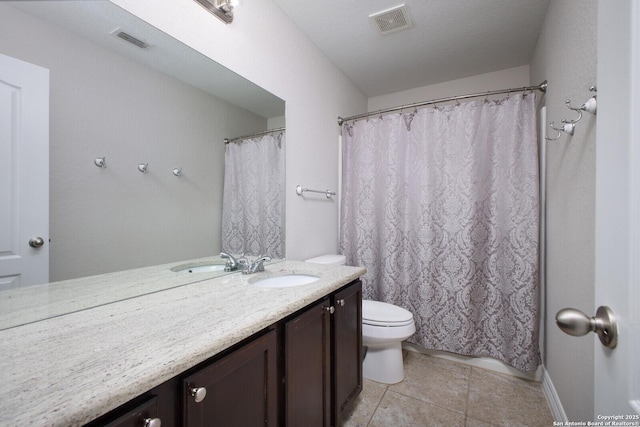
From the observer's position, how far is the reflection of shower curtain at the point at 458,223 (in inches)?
71.5

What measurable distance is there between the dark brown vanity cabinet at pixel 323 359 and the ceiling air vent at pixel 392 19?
1.70 m

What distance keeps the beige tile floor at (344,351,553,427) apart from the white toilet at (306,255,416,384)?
0.22ft

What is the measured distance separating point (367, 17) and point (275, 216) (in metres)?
1.45

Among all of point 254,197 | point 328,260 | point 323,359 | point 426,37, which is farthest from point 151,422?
point 426,37

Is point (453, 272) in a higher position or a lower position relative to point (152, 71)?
lower

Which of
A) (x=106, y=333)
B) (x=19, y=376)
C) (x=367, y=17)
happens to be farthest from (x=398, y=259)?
(x=19, y=376)

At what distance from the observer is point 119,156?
939 mm

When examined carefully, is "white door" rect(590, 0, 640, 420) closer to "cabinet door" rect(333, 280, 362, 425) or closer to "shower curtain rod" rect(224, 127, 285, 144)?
"cabinet door" rect(333, 280, 362, 425)

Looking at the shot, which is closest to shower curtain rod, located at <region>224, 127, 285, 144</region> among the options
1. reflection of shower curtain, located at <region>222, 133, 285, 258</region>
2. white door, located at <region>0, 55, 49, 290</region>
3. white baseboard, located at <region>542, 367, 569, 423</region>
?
reflection of shower curtain, located at <region>222, 133, 285, 258</region>

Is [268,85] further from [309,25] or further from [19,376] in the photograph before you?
[19,376]

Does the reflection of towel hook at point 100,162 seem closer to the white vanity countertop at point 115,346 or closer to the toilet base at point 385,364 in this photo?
the white vanity countertop at point 115,346

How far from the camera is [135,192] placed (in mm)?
996

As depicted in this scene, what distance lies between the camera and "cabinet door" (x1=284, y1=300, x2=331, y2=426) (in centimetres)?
96

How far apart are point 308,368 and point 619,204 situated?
1026mm
